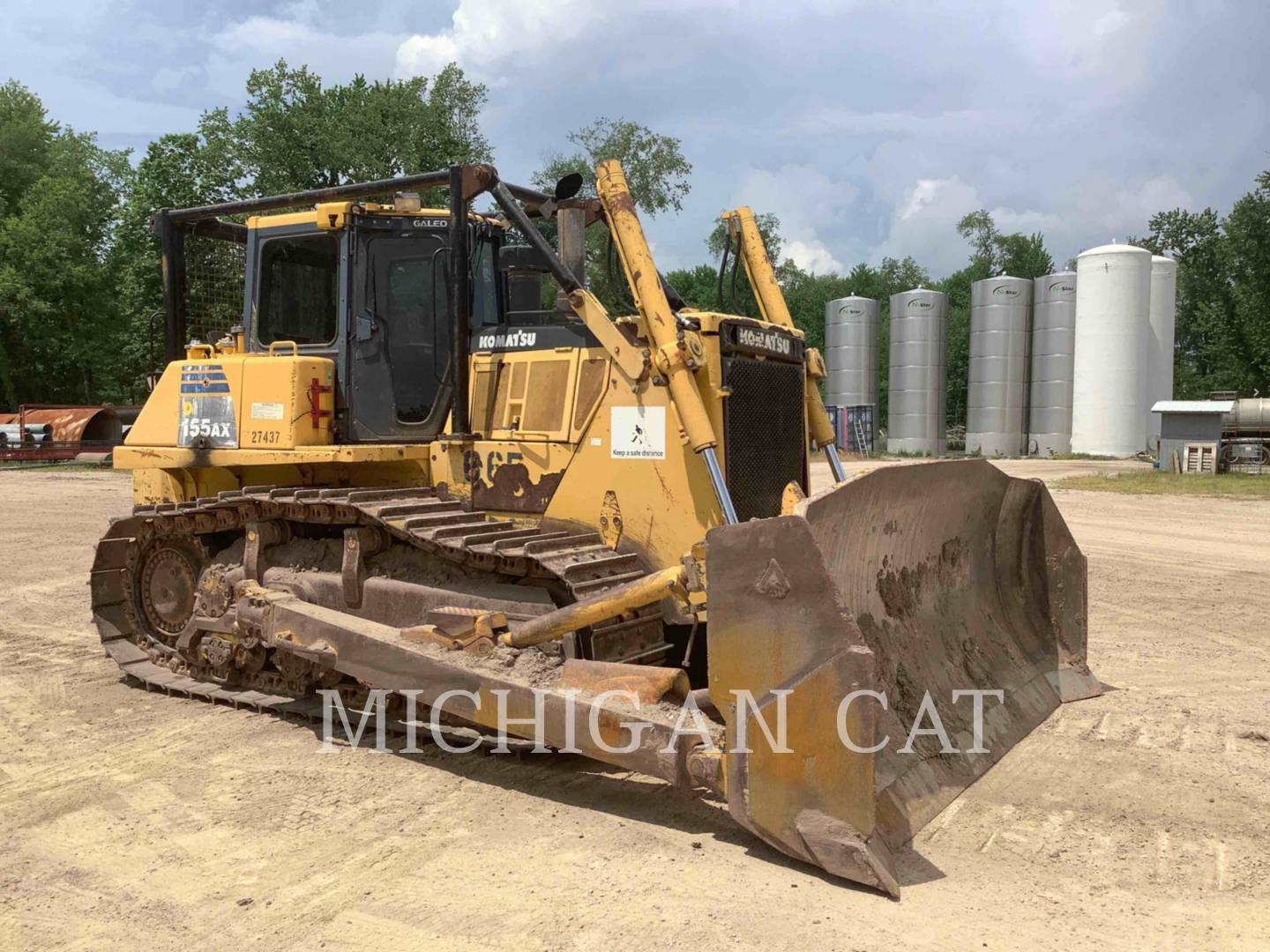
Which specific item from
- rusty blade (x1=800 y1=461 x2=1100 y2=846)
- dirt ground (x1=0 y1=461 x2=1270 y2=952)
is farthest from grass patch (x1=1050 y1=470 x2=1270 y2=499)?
rusty blade (x1=800 y1=461 x2=1100 y2=846)

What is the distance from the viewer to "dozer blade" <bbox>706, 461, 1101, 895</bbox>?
138 inches

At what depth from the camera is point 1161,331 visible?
3409 cm

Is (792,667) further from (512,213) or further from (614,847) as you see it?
(512,213)

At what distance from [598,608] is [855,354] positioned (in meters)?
34.5

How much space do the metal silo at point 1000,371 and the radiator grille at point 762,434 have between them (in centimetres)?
3109

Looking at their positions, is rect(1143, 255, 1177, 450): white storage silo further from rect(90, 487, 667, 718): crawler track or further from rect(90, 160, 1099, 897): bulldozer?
rect(90, 487, 667, 718): crawler track

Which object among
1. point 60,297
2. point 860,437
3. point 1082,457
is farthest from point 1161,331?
point 60,297

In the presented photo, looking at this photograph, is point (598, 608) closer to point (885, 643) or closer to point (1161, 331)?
point (885, 643)

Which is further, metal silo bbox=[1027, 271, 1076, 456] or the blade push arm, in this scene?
metal silo bbox=[1027, 271, 1076, 456]

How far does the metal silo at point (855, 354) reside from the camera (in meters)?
37.4

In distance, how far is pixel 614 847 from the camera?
3.99m

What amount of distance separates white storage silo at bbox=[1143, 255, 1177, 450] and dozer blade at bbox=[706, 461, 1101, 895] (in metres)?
30.8

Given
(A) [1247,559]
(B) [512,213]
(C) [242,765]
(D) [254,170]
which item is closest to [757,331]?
(B) [512,213]

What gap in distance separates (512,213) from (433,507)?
1.65 m
